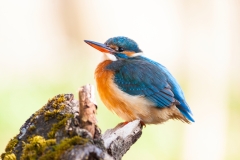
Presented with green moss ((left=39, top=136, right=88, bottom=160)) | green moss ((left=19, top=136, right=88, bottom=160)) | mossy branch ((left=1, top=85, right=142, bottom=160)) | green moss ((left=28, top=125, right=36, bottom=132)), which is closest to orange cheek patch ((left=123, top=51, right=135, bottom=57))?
mossy branch ((left=1, top=85, right=142, bottom=160))

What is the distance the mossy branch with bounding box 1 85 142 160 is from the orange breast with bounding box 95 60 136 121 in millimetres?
1111

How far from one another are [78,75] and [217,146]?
2404 mm

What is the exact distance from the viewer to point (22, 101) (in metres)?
7.24

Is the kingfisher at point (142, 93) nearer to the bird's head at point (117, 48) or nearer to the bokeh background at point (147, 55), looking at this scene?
the bird's head at point (117, 48)

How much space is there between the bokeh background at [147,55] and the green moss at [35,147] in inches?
145

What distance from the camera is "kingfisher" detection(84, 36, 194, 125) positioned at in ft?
14.0

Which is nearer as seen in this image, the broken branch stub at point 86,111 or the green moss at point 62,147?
the green moss at point 62,147

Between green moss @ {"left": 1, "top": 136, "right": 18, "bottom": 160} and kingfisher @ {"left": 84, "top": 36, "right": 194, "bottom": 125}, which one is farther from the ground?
green moss @ {"left": 1, "top": 136, "right": 18, "bottom": 160}

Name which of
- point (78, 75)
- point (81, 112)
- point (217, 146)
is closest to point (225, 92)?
point (217, 146)

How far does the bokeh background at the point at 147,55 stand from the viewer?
23.9 feet

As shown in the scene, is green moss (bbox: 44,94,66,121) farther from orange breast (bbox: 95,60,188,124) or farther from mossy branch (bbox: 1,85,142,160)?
orange breast (bbox: 95,60,188,124)

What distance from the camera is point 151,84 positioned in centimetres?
434

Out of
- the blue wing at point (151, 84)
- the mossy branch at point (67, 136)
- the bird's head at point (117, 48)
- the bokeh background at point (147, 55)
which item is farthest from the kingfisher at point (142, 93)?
the bokeh background at point (147, 55)

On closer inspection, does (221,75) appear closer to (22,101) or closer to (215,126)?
(215,126)
